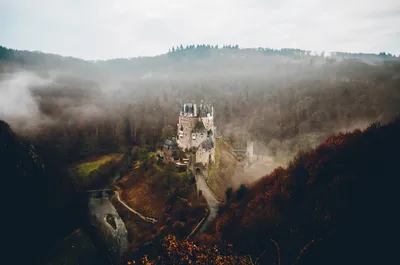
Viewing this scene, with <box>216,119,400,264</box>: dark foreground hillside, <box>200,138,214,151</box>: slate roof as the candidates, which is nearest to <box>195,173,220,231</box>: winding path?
<box>216,119,400,264</box>: dark foreground hillside

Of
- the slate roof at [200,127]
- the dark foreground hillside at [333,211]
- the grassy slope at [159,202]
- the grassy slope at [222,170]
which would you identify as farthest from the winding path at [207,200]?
the slate roof at [200,127]

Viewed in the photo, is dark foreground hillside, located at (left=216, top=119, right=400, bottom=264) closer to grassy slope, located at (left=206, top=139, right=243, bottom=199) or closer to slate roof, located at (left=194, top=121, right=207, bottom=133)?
grassy slope, located at (left=206, top=139, right=243, bottom=199)

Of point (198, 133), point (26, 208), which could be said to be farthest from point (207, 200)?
point (26, 208)

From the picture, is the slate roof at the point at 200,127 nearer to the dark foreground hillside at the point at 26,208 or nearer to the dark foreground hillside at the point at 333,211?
the dark foreground hillside at the point at 333,211

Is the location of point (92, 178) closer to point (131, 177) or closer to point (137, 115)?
point (131, 177)

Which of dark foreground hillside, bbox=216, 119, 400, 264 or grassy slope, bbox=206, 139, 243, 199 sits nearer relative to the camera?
dark foreground hillside, bbox=216, 119, 400, 264

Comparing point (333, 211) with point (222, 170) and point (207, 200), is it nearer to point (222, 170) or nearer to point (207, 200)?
point (207, 200)
